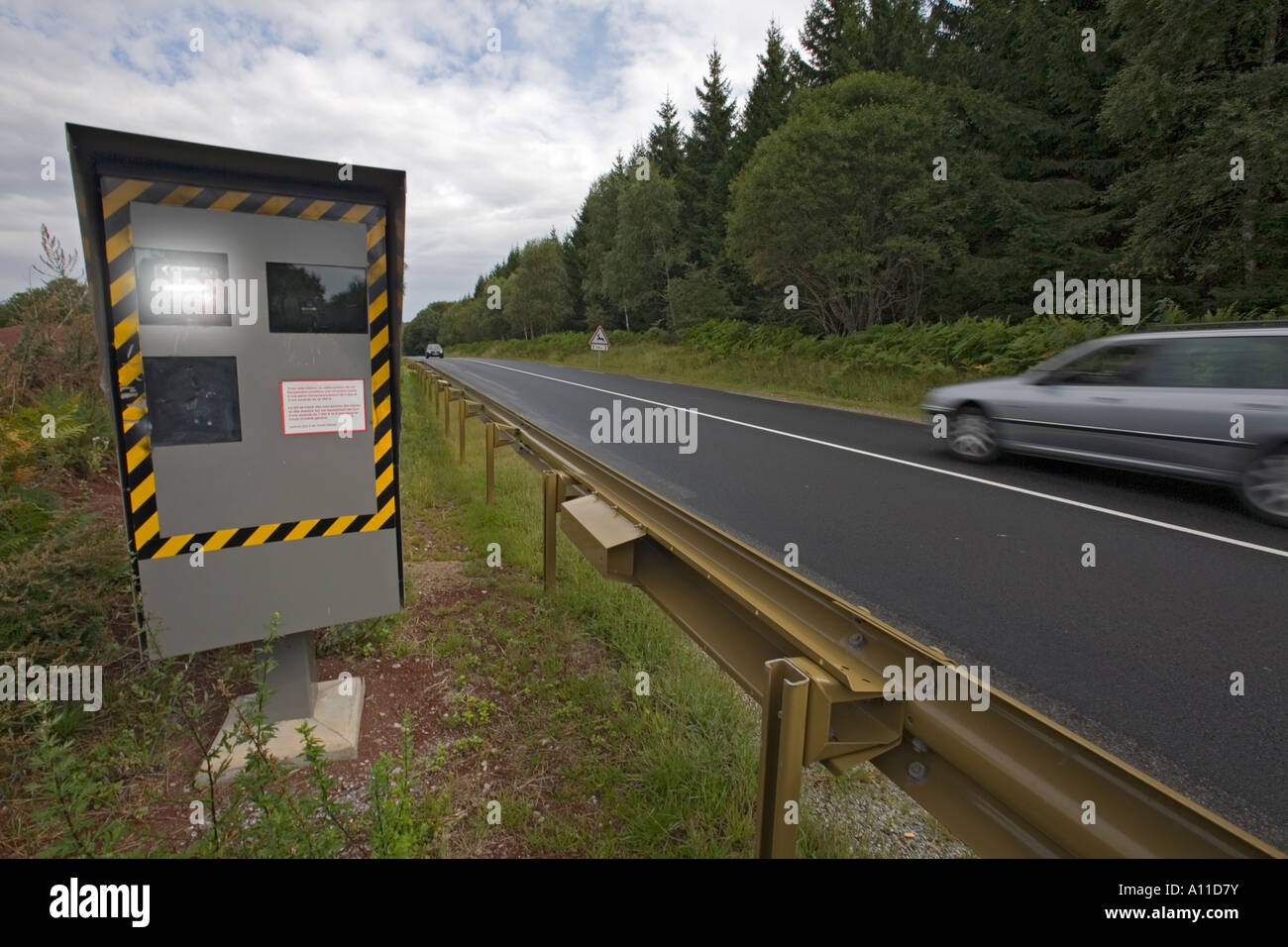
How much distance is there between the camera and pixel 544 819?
2.55m

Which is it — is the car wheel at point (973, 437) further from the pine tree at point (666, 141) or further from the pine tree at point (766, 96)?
the pine tree at point (666, 141)

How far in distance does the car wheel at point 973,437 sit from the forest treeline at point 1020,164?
5.69 meters

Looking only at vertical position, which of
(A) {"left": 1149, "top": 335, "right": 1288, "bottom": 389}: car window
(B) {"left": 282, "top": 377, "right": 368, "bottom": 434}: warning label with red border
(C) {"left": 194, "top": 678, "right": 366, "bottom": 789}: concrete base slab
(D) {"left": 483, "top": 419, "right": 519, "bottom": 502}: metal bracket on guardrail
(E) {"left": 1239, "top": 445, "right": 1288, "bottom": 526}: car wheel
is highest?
(A) {"left": 1149, "top": 335, "right": 1288, "bottom": 389}: car window

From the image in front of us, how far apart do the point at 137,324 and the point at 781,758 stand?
289 cm

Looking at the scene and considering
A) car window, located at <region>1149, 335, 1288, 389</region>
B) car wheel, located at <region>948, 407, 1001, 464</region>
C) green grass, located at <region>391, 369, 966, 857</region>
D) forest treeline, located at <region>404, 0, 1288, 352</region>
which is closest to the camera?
green grass, located at <region>391, 369, 966, 857</region>

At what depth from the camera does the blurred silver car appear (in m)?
6.43

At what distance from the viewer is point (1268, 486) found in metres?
6.31

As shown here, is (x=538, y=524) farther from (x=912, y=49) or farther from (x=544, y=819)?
(x=912, y=49)

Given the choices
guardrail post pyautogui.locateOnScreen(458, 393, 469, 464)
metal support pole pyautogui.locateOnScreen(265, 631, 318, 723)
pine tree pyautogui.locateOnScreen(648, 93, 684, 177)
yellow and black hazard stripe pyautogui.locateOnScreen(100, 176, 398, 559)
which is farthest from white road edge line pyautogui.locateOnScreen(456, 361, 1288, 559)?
pine tree pyautogui.locateOnScreen(648, 93, 684, 177)

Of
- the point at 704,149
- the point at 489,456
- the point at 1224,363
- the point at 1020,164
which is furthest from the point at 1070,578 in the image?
the point at 704,149

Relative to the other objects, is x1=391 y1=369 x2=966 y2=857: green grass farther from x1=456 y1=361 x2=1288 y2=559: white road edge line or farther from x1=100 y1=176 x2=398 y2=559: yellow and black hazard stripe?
x1=456 y1=361 x2=1288 y2=559: white road edge line

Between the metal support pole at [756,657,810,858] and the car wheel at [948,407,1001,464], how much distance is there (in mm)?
8466

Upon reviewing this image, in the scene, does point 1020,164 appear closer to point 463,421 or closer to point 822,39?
point 822,39
